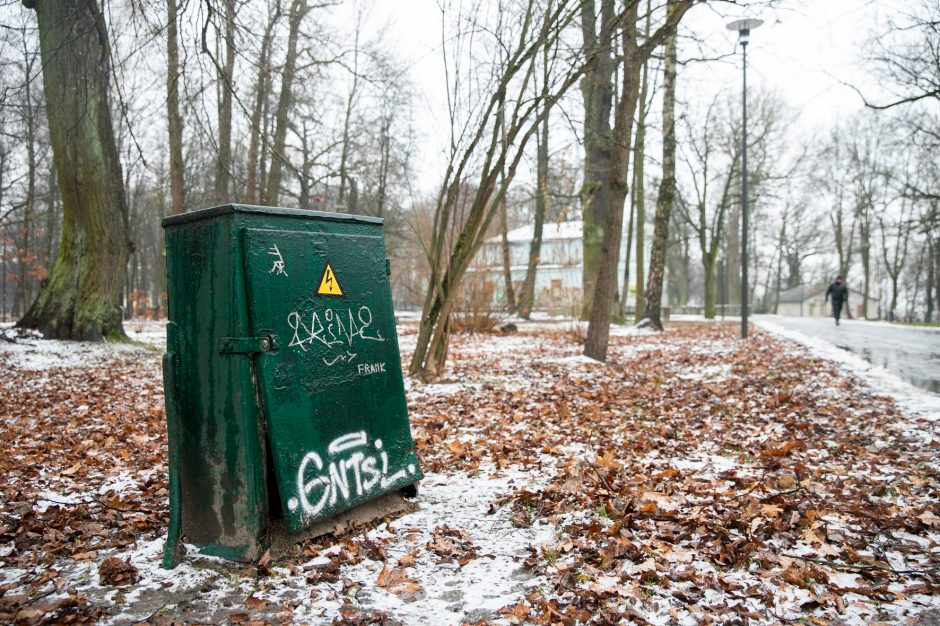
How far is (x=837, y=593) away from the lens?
102 inches

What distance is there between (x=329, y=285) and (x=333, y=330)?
0.23 metres

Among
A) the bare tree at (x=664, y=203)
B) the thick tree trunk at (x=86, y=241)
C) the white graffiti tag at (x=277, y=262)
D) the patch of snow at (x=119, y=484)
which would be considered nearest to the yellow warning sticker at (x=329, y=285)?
the white graffiti tag at (x=277, y=262)

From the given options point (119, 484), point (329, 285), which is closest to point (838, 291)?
point (329, 285)

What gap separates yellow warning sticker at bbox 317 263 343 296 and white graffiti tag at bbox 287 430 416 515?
719 mm

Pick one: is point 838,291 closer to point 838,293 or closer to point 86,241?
point 838,293

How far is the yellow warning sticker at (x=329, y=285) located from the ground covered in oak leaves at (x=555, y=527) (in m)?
1.22

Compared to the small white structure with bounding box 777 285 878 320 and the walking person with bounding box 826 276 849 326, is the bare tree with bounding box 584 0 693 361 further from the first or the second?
the small white structure with bounding box 777 285 878 320

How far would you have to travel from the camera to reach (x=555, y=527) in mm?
3398

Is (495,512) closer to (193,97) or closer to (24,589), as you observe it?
(24,589)

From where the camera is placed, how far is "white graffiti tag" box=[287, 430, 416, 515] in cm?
299

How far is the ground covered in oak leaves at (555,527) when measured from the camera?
256 cm

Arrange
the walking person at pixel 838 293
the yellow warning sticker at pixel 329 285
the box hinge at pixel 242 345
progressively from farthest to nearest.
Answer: the walking person at pixel 838 293 < the yellow warning sticker at pixel 329 285 < the box hinge at pixel 242 345

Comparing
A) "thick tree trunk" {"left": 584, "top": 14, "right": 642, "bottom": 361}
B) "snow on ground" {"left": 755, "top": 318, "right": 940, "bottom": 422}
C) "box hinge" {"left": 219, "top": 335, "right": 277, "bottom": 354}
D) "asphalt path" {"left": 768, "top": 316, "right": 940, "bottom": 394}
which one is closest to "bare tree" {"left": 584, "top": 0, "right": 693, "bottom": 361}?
"thick tree trunk" {"left": 584, "top": 14, "right": 642, "bottom": 361}

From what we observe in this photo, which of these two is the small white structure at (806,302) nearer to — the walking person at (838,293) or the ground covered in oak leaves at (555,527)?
the walking person at (838,293)
